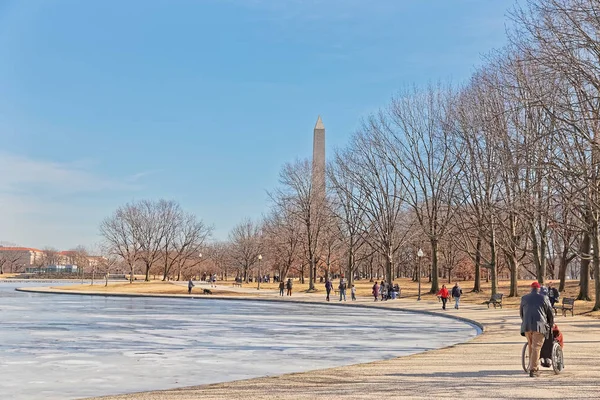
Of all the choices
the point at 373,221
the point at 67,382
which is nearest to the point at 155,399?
the point at 67,382

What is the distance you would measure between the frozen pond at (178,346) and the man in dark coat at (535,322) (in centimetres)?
430

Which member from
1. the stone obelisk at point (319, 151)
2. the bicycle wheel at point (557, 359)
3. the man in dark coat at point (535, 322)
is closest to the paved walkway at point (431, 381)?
the bicycle wheel at point (557, 359)

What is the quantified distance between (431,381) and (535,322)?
Answer: 2257 mm

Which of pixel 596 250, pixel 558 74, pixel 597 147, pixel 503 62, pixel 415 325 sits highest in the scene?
pixel 503 62

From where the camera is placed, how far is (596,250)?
102ft

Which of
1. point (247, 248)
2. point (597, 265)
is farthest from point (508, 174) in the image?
point (247, 248)

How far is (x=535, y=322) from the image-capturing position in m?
11.5

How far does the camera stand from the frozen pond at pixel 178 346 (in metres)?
12.1

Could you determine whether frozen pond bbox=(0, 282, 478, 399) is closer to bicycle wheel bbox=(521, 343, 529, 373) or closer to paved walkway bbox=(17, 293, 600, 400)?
paved walkway bbox=(17, 293, 600, 400)

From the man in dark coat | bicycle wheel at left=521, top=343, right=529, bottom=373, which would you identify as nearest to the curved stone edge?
bicycle wheel at left=521, top=343, right=529, bottom=373

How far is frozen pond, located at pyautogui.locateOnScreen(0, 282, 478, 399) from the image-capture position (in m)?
12.1

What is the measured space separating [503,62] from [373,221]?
25437mm

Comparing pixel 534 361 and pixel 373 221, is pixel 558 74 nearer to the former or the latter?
pixel 534 361

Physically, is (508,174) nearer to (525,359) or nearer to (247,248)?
(525,359)
